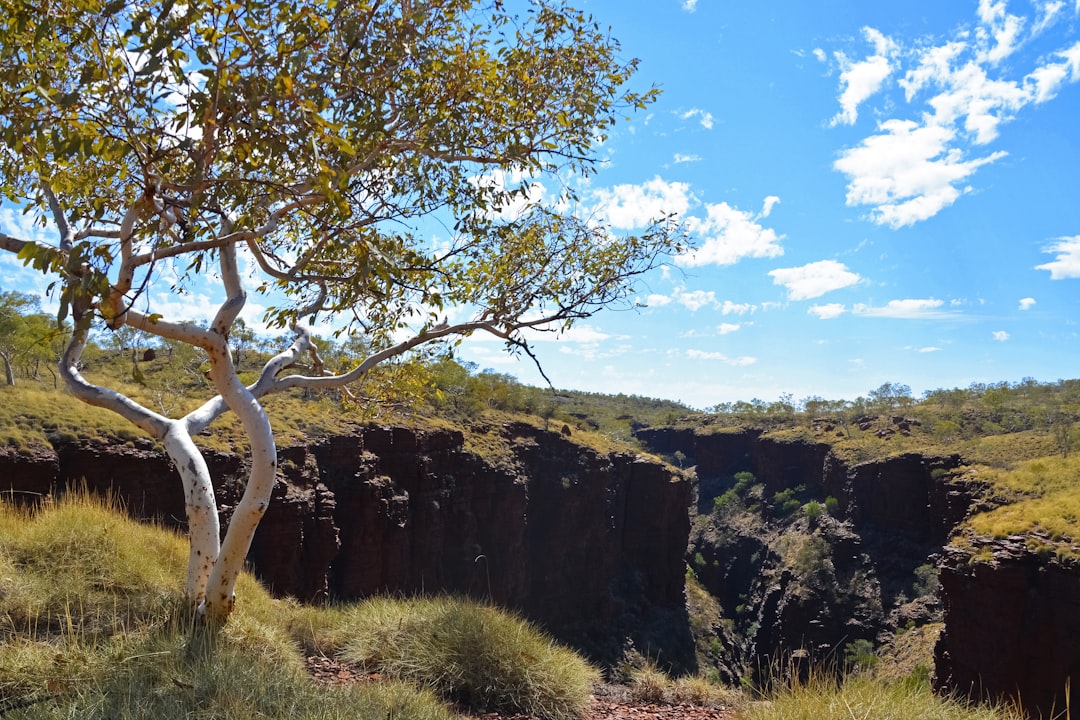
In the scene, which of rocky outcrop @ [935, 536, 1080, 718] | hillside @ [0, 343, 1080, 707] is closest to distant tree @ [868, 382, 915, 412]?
hillside @ [0, 343, 1080, 707]

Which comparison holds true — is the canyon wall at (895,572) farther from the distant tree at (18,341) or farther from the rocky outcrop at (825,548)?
the distant tree at (18,341)

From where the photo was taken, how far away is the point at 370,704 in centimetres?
472

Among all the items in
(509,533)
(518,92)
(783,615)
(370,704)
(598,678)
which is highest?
(518,92)

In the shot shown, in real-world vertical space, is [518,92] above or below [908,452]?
above

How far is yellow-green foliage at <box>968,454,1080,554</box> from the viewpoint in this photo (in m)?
22.4

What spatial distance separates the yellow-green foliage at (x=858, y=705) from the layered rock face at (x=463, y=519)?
9799mm

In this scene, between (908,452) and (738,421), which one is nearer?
(908,452)

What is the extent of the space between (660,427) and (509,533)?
5623cm

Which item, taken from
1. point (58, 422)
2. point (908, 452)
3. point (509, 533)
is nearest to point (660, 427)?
point (908, 452)

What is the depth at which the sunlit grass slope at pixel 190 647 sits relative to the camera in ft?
13.7

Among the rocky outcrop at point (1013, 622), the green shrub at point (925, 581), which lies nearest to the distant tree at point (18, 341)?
the rocky outcrop at point (1013, 622)

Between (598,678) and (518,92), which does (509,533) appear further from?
(518,92)

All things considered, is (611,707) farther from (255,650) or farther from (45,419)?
(45,419)

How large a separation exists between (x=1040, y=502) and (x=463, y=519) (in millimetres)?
23925
